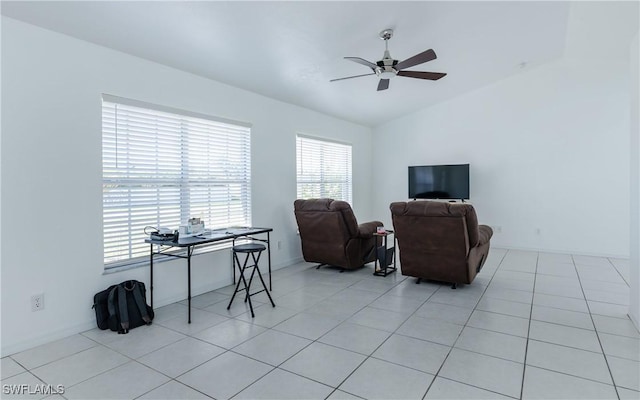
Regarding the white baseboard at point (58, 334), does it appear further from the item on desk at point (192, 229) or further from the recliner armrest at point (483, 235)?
the recliner armrest at point (483, 235)

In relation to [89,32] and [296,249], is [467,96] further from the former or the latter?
[89,32]

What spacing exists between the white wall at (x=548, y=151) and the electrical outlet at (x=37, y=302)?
21.3 feet

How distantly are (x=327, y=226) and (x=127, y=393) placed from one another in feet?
9.60

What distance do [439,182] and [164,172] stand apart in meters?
4.96

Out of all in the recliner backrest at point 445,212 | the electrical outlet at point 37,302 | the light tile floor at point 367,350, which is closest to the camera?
the light tile floor at point 367,350

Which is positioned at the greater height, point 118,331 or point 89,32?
point 89,32

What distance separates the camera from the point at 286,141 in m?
5.27

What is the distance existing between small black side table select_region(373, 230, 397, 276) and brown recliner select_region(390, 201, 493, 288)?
0.52 meters

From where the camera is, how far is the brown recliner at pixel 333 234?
4.49m

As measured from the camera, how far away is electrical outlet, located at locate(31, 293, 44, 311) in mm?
2668

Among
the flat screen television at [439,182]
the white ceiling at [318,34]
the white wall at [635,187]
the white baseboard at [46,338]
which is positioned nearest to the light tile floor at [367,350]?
the white baseboard at [46,338]

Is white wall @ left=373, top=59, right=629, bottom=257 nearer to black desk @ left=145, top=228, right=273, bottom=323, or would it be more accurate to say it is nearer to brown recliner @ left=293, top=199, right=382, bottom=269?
brown recliner @ left=293, top=199, right=382, bottom=269

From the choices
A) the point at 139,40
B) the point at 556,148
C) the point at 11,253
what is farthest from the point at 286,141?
the point at 556,148

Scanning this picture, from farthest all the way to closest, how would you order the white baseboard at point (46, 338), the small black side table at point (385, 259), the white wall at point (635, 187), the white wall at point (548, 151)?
the white wall at point (548, 151) < the small black side table at point (385, 259) < the white wall at point (635, 187) < the white baseboard at point (46, 338)
